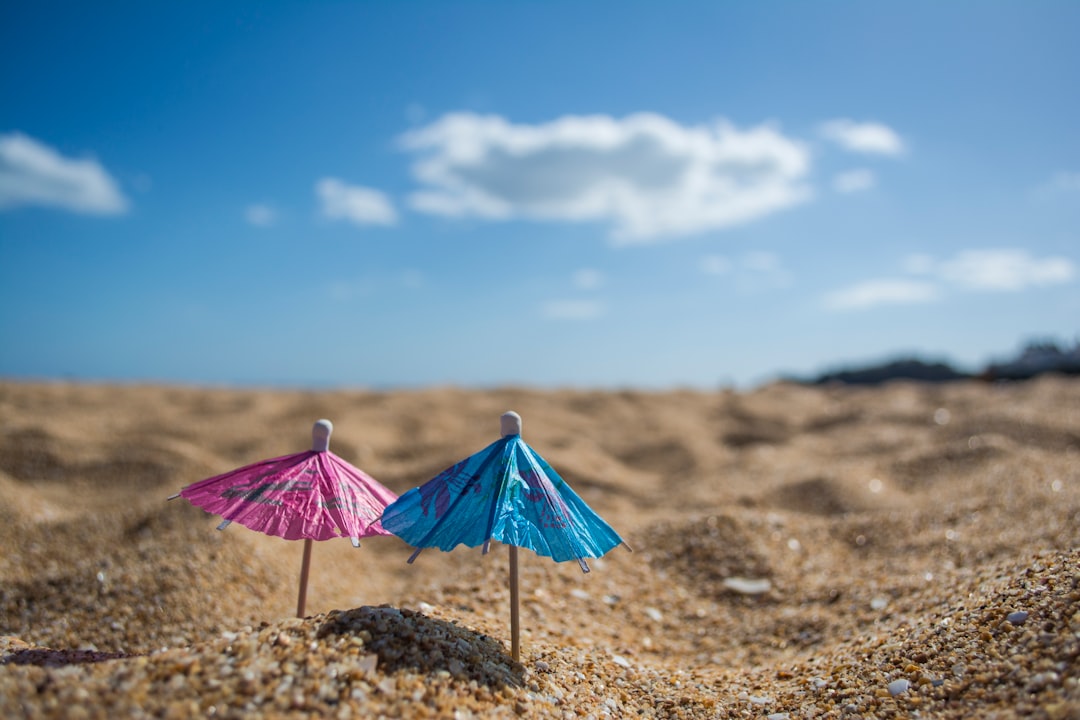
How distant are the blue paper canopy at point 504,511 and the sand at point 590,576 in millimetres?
462

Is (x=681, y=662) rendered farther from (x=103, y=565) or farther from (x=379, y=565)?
(x=103, y=565)

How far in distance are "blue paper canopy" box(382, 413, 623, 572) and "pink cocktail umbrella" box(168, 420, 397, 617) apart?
0.25 m

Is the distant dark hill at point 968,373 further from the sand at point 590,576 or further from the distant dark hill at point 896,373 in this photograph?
the sand at point 590,576

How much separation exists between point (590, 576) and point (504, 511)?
105 inches

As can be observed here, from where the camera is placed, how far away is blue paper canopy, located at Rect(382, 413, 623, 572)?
2.80 metres

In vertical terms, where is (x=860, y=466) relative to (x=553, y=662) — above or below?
above

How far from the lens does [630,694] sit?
333 centimetres

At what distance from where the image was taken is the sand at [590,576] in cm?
256

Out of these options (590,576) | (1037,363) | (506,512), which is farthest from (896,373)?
(506,512)

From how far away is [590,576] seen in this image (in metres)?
5.23

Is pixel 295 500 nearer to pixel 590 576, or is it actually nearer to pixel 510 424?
pixel 510 424

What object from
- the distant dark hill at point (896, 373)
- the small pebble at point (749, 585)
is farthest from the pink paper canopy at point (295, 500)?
the distant dark hill at point (896, 373)

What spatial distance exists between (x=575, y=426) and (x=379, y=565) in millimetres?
5655

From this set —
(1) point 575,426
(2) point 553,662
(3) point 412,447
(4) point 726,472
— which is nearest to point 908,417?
(4) point 726,472
